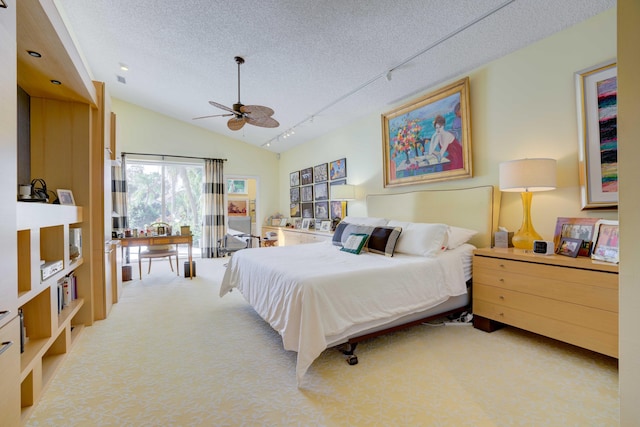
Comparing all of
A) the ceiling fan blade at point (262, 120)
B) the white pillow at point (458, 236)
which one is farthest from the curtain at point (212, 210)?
the white pillow at point (458, 236)

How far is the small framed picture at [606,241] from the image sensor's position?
189cm

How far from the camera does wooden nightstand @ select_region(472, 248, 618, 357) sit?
5.94 feet

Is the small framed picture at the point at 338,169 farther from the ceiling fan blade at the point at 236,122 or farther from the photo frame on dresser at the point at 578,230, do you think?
the photo frame on dresser at the point at 578,230

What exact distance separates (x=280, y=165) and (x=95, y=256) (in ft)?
16.1

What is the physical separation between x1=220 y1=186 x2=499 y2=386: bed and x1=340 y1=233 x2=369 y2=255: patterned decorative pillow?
41 mm

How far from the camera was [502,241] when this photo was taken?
2.63 m

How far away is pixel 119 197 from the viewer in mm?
5527

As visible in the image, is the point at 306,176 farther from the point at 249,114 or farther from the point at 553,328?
the point at 553,328

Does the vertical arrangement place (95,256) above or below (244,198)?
below

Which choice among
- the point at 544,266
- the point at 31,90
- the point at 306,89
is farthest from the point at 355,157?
the point at 31,90

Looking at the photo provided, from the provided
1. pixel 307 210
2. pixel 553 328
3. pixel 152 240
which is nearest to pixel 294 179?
pixel 307 210

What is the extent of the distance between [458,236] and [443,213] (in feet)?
1.60

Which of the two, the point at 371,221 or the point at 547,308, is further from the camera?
the point at 371,221

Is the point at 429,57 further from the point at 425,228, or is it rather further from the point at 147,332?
the point at 147,332
